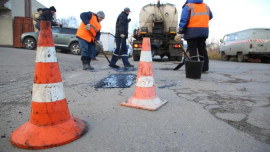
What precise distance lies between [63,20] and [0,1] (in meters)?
48.3

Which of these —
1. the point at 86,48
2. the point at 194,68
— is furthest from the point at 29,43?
the point at 194,68

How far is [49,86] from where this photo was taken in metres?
1.84

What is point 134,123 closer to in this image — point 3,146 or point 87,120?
point 87,120

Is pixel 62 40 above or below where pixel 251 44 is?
above

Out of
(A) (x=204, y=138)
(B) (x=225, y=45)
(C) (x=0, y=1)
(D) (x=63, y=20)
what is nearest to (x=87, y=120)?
(A) (x=204, y=138)

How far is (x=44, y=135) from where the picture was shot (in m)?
1.72

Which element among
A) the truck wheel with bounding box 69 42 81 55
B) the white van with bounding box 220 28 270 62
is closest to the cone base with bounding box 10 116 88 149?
the truck wheel with bounding box 69 42 81 55

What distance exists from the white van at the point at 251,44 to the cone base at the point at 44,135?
1358 cm

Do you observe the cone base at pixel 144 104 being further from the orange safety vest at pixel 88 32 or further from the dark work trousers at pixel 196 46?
the orange safety vest at pixel 88 32

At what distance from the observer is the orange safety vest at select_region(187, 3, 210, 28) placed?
17.4 ft

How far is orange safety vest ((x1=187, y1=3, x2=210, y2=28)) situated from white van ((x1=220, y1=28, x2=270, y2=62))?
9.20 m

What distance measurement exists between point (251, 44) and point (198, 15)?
368 inches

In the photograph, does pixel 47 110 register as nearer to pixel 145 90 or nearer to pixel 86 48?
pixel 145 90

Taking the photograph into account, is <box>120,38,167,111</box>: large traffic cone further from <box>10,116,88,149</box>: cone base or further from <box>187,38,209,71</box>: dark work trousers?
<box>187,38,209,71</box>: dark work trousers
